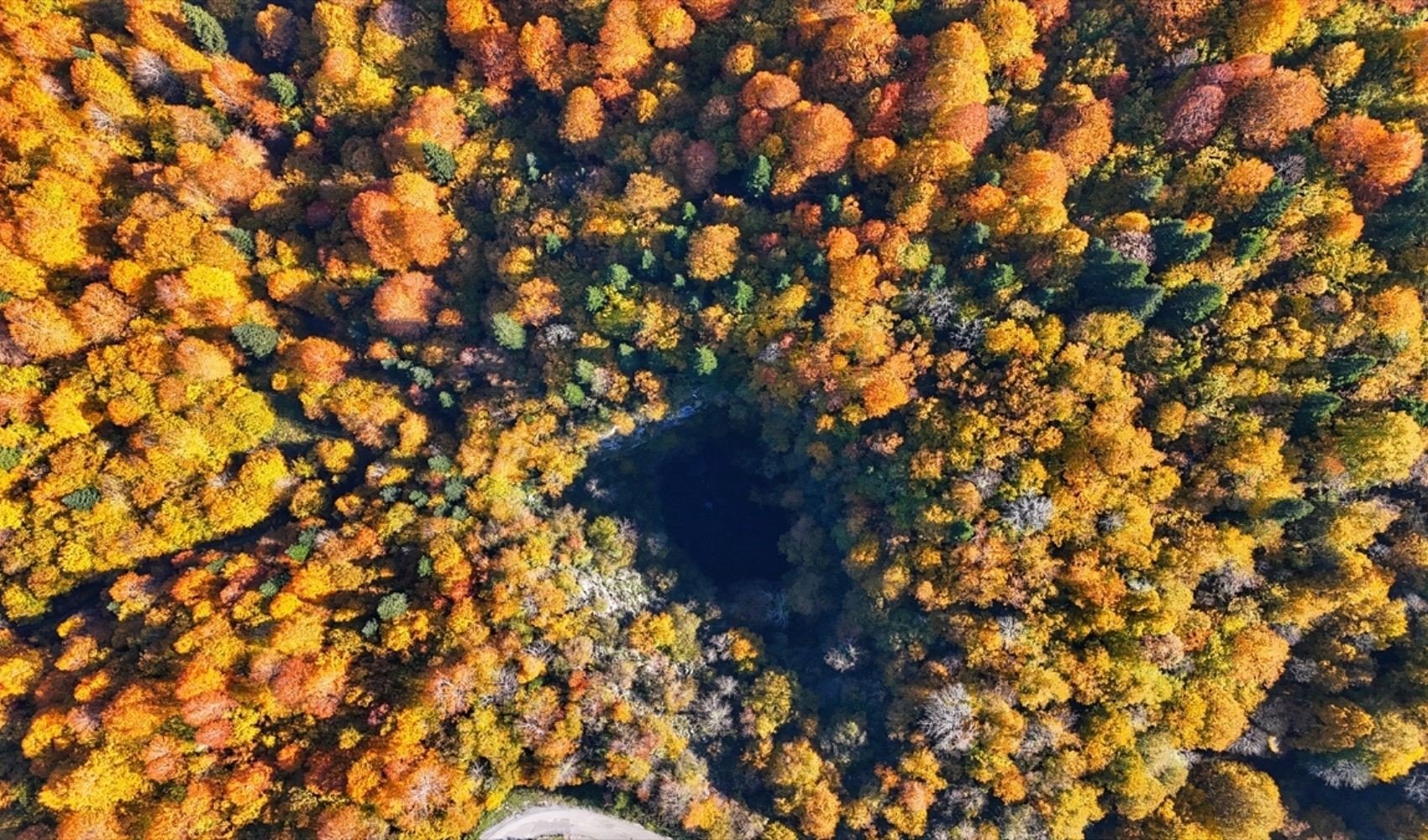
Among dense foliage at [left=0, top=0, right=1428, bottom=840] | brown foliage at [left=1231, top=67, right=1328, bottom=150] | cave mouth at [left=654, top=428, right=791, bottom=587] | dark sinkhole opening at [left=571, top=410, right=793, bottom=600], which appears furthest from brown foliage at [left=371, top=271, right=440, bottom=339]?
brown foliage at [left=1231, top=67, right=1328, bottom=150]

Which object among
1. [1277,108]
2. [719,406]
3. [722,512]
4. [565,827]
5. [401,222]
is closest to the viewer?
[1277,108]

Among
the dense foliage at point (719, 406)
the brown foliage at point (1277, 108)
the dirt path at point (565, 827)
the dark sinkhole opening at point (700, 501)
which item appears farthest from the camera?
the dark sinkhole opening at point (700, 501)

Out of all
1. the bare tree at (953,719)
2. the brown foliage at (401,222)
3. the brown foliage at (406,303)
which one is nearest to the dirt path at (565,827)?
the bare tree at (953,719)

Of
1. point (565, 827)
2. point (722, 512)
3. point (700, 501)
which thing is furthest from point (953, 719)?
point (565, 827)

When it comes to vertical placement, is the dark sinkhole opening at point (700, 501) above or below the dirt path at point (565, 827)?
above

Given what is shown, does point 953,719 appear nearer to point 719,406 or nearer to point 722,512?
point 722,512

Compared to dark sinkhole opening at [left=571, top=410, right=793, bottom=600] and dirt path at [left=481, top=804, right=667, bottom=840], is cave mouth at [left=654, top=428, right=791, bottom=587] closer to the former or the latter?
dark sinkhole opening at [left=571, top=410, right=793, bottom=600]

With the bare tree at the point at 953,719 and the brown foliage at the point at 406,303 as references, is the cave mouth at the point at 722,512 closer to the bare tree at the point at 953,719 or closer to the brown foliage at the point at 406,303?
the bare tree at the point at 953,719
